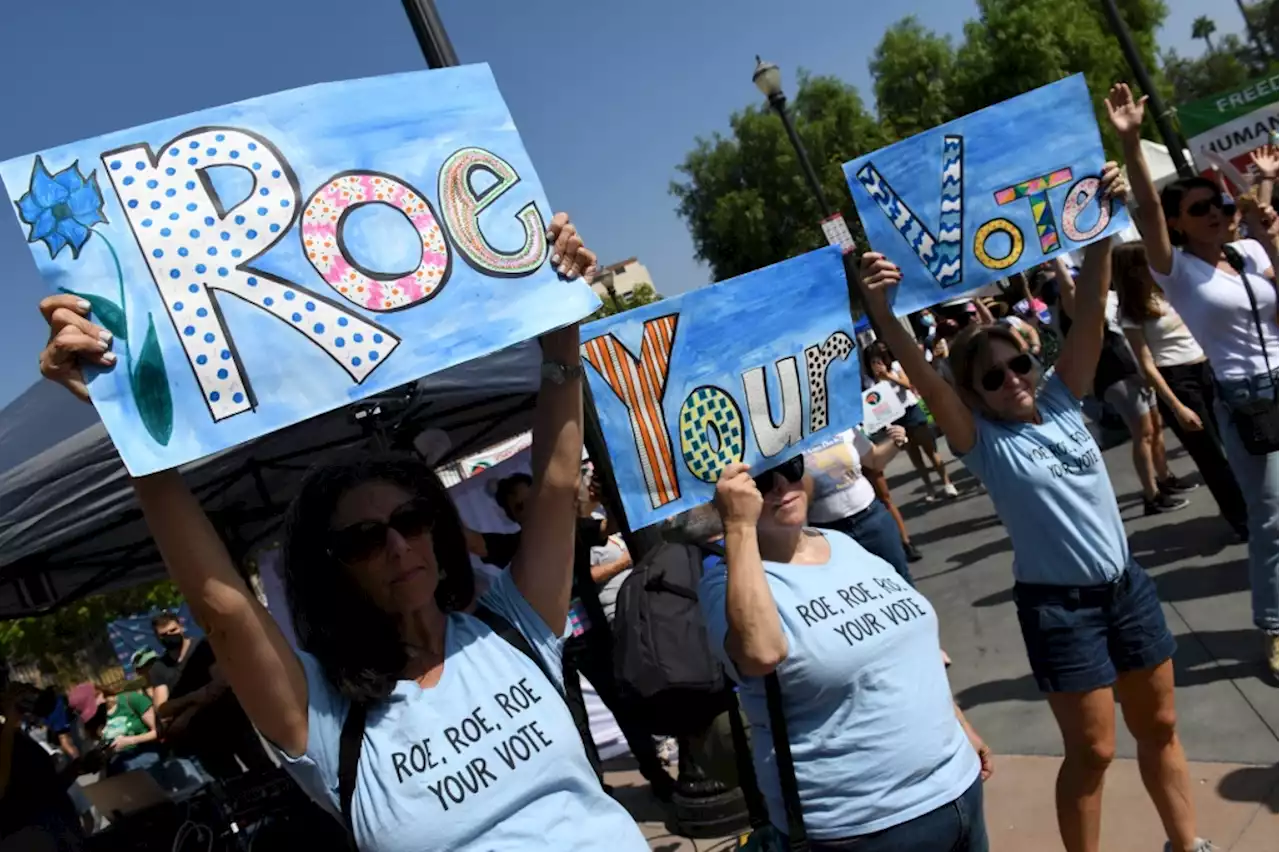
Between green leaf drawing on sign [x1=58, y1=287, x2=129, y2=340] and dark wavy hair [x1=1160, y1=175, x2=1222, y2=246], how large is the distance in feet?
11.9

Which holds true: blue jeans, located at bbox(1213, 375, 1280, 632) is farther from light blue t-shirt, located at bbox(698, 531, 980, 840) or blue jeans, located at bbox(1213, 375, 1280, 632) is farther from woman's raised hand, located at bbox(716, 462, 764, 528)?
woman's raised hand, located at bbox(716, 462, 764, 528)

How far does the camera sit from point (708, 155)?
48.5m

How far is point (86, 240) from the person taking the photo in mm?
1595

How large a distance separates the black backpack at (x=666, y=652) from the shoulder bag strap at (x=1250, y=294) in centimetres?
234

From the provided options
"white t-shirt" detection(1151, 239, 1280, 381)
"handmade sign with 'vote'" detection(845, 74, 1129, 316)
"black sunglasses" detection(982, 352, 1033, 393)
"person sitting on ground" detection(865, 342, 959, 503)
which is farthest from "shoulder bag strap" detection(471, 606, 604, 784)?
"person sitting on ground" detection(865, 342, 959, 503)

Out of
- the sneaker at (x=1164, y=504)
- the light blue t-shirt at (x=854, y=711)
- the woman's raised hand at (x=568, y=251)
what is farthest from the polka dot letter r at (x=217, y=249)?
the sneaker at (x=1164, y=504)

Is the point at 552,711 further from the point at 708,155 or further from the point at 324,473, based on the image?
the point at 708,155

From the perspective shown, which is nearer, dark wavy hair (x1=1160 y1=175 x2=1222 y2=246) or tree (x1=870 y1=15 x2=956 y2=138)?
dark wavy hair (x1=1160 y1=175 x2=1222 y2=246)

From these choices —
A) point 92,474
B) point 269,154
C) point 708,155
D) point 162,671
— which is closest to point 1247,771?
point 269,154

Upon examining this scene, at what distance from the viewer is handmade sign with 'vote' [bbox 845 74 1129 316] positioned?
312 cm

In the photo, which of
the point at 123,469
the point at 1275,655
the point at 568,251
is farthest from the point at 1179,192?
the point at 123,469

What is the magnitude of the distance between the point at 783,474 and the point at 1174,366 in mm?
4221

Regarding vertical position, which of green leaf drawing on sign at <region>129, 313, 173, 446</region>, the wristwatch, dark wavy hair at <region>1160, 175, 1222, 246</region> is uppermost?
green leaf drawing on sign at <region>129, 313, 173, 446</region>

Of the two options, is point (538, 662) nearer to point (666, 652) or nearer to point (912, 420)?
point (666, 652)
